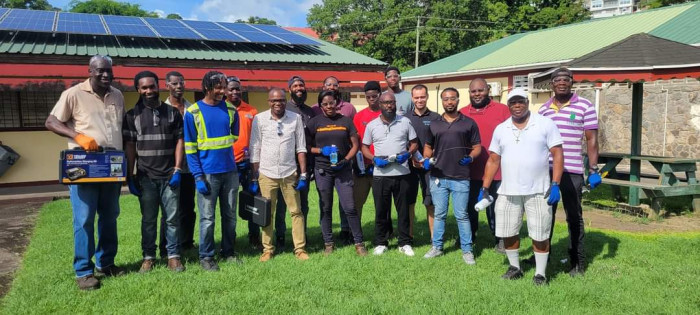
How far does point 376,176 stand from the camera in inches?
224

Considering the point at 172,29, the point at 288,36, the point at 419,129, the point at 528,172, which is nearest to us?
the point at 528,172

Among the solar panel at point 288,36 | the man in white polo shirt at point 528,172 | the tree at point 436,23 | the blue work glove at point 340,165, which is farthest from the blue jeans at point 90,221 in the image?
the tree at point 436,23

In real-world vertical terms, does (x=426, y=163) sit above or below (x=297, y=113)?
below

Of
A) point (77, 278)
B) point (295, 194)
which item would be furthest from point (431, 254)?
point (77, 278)

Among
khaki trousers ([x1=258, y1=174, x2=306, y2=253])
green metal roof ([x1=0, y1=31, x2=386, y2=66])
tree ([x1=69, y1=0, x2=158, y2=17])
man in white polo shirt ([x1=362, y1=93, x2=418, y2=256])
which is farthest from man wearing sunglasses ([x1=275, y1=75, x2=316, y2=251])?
tree ([x1=69, y1=0, x2=158, y2=17])

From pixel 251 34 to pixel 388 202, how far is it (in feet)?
30.0

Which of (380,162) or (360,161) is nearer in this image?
(380,162)

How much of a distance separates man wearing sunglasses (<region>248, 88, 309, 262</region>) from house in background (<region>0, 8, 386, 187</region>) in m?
5.55

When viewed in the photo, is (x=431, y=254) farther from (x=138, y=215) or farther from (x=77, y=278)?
(x=138, y=215)

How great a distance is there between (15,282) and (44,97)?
7263mm

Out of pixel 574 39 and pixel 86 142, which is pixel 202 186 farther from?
pixel 574 39

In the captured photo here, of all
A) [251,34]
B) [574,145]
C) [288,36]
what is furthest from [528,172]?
[288,36]

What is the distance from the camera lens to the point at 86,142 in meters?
4.41

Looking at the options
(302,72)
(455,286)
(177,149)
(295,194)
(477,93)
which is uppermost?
(302,72)
